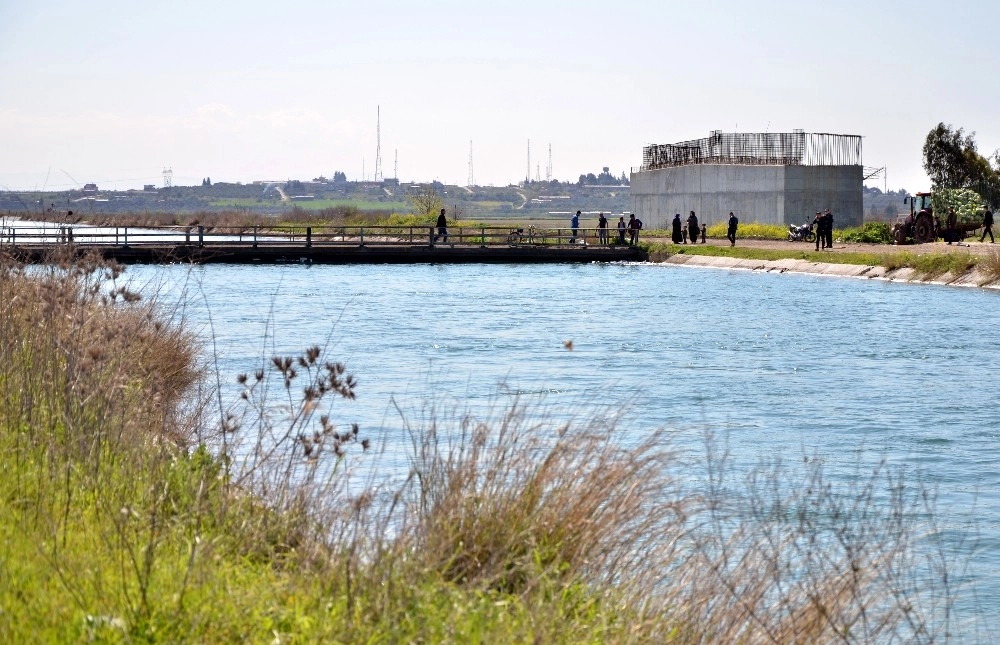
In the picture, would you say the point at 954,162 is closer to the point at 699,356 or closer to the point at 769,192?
the point at 769,192

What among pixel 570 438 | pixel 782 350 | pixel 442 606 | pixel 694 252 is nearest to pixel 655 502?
pixel 570 438

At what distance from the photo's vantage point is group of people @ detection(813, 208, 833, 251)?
50022 millimetres

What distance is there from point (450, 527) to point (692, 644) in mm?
1298

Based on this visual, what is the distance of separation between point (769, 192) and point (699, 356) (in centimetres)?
4421

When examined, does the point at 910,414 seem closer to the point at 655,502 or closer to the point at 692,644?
the point at 655,502

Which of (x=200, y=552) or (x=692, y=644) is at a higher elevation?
(x=200, y=552)

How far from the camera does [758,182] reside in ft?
222

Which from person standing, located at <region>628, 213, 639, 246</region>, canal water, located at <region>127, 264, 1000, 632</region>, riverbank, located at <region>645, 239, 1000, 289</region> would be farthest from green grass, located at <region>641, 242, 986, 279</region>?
canal water, located at <region>127, 264, 1000, 632</region>

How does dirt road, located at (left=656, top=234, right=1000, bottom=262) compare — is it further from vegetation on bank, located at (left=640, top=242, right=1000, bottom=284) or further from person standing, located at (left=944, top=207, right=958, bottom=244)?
vegetation on bank, located at (left=640, top=242, right=1000, bottom=284)

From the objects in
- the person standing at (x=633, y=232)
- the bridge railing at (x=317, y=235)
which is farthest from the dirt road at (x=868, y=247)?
the bridge railing at (x=317, y=235)

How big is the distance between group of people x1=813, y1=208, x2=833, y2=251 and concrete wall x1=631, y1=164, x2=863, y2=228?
12.7 meters

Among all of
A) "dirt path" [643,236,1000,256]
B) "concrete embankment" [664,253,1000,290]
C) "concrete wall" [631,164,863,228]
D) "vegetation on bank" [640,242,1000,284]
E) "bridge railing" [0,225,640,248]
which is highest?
"concrete wall" [631,164,863,228]

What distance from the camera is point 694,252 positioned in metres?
55.8

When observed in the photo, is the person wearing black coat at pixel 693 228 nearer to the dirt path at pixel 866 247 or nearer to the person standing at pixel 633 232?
the dirt path at pixel 866 247
